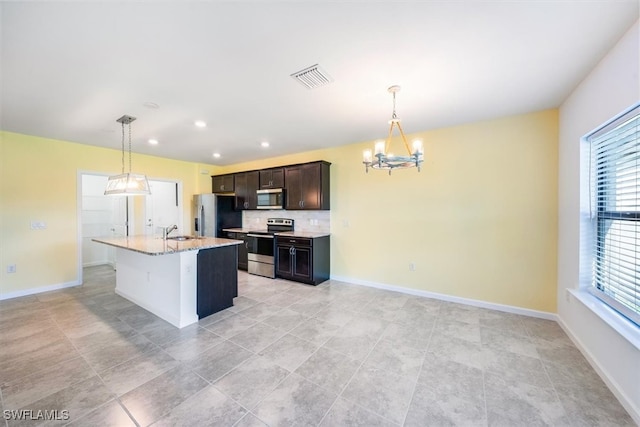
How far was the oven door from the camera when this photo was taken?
487 centimetres

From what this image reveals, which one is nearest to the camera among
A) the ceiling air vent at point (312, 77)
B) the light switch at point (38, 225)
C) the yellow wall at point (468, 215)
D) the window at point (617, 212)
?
the window at point (617, 212)

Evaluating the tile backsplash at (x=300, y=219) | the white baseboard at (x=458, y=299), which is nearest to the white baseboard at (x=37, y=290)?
the tile backsplash at (x=300, y=219)

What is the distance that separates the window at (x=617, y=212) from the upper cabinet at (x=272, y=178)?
4.45 metres

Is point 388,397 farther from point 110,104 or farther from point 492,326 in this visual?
point 110,104

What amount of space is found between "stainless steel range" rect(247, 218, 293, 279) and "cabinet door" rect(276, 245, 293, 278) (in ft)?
0.36

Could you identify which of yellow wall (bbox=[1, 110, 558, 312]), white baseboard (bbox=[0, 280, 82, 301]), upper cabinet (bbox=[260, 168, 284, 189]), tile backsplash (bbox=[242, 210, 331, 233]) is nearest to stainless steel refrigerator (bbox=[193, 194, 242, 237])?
tile backsplash (bbox=[242, 210, 331, 233])

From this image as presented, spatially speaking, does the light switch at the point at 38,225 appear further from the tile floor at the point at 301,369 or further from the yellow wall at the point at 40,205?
the tile floor at the point at 301,369

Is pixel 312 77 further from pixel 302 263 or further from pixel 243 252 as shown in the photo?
pixel 243 252

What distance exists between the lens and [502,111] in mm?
3023

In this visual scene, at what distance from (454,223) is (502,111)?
61.2 inches

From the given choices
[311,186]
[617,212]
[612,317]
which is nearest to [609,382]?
[612,317]

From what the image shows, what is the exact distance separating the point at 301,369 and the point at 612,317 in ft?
8.37

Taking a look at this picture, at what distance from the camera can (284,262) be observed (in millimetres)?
4684

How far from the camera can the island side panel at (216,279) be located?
306 centimetres
